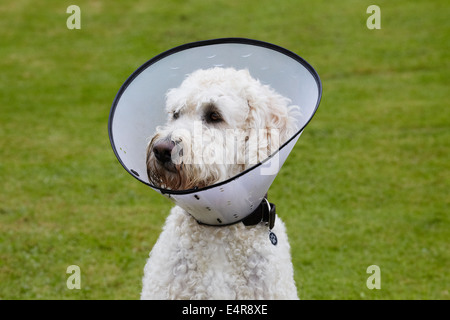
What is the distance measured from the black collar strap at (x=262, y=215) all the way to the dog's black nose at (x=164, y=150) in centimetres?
56

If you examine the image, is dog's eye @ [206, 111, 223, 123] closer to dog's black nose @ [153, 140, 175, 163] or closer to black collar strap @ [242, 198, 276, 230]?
dog's black nose @ [153, 140, 175, 163]

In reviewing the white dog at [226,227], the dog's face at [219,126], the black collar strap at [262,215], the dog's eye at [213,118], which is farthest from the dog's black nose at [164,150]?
the black collar strap at [262,215]

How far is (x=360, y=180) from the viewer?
6.70 meters

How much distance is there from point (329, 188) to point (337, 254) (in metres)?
1.37

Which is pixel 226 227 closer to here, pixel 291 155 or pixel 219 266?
pixel 219 266

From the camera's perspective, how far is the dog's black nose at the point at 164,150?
8.47 feet

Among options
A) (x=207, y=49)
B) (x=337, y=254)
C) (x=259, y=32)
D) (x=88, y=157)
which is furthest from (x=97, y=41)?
(x=207, y=49)

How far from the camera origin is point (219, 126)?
2.84 m

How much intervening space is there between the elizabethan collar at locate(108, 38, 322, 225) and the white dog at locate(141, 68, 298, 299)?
0.13 meters

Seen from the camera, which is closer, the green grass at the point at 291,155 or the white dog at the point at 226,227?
the white dog at the point at 226,227

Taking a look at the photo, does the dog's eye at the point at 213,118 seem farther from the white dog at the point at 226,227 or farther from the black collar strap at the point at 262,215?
the black collar strap at the point at 262,215

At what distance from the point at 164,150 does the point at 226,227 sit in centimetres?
58

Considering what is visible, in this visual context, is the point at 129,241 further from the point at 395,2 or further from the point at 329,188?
the point at 395,2

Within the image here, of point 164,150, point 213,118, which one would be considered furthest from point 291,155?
point 164,150
